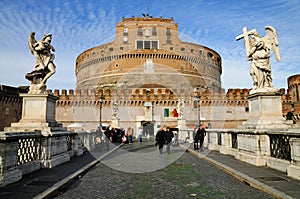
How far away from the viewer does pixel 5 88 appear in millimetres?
33781

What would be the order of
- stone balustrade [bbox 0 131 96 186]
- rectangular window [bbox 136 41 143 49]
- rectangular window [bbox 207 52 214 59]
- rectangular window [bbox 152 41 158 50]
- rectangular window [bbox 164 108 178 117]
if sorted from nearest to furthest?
stone balustrade [bbox 0 131 96 186]
rectangular window [bbox 164 108 178 117]
rectangular window [bbox 136 41 143 49]
rectangular window [bbox 152 41 158 50]
rectangular window [bbox 207 52 214 59]

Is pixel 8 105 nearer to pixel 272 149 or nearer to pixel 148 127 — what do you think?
pixel 148 127

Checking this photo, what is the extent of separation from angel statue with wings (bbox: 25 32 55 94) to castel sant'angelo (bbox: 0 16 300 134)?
70.0ft

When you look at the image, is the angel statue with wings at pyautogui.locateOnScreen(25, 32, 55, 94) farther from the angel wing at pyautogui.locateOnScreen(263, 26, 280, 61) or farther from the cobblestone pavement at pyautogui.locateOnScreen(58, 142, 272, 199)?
the angel wing at pyautogui.locateOnScreen(263, 26, 280, 61)

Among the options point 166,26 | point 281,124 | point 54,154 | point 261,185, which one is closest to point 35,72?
point 54,154

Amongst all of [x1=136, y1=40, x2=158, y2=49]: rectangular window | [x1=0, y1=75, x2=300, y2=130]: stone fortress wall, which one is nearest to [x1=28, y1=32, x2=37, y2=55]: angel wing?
[x1=0, y1=75, x2=300, y2=130]: stone fortress wall

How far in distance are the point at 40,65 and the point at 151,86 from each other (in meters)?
37.2

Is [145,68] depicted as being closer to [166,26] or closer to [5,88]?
[166,26]

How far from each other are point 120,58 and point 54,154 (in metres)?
43.1

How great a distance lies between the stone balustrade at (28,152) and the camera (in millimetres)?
4880

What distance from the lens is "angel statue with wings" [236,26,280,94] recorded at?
7.70m

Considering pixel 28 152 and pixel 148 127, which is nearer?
pixel 28 152

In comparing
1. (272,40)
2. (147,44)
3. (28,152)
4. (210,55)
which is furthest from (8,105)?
(210,55)

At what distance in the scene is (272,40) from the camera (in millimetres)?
7906
